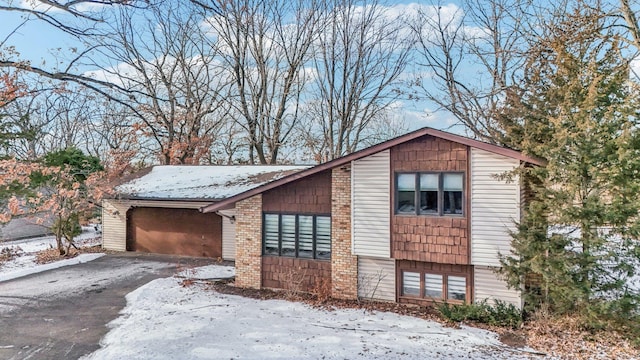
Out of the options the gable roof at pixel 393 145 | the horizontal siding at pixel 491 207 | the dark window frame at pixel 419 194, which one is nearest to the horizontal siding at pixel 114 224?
the gable roof at pixel 393 145

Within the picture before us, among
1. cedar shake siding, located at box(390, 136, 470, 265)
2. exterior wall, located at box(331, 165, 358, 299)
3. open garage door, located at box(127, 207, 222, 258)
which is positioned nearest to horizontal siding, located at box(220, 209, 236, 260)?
open garage door, located at box(127, 207, 222, 258)

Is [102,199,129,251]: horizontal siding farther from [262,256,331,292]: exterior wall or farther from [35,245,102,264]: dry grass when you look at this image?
[262,256,331,292]: exterior wall

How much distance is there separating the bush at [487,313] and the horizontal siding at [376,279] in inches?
62.3

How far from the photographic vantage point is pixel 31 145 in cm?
2250

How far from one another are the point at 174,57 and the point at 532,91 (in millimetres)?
24571

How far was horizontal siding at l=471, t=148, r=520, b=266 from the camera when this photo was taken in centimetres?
958

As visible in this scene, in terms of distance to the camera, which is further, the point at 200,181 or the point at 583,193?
the point at 200,181

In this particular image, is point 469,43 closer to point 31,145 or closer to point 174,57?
point 174,57

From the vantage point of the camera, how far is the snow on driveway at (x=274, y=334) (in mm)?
7820

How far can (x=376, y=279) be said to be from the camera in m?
11.2

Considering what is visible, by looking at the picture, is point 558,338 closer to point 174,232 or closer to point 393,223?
point 393,223

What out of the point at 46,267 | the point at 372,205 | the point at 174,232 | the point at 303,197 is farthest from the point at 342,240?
the point at 46,267

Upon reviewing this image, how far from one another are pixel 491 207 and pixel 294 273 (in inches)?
239

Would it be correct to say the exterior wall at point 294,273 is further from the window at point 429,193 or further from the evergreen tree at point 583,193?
the evergreen tree at point 583,193
